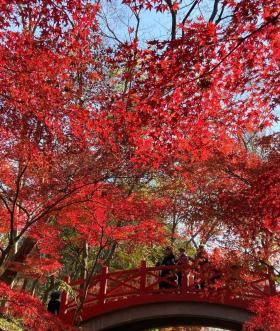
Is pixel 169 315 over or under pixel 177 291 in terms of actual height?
under

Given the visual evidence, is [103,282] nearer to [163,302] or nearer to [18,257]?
[163,302]

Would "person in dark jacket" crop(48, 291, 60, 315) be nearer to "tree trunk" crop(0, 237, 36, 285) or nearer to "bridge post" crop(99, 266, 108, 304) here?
"bridge post" crop(99, 266, 108, 304)

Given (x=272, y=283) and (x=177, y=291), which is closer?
(x=272, y=283)

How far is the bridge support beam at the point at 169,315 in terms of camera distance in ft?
45.3

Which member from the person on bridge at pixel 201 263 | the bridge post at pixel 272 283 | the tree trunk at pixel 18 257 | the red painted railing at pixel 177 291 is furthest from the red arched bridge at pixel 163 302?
the tree trunk at pixel 18 257

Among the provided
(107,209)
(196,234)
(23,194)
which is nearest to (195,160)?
(107,209)

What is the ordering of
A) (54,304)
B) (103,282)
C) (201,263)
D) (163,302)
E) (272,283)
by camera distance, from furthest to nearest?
(54,304), (163,302), (103,282), (201,263), (272,283)

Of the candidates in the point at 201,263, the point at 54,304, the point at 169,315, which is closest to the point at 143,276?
the point at 169,315

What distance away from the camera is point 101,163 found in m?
9.84

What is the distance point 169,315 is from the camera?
1409 cm

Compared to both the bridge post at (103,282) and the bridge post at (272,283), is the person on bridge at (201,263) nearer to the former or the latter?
the bridge post at (272,283)

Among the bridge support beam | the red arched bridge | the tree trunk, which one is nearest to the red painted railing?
the red arched bridge

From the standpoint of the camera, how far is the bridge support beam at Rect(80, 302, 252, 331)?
1380 centimetres

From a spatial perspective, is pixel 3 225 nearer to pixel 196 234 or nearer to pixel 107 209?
pixel 107 209
